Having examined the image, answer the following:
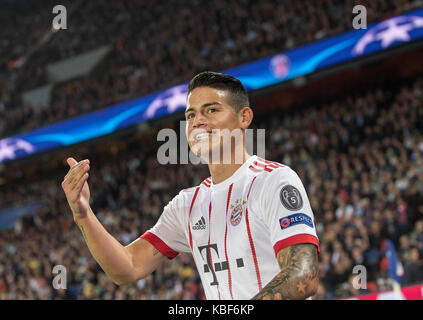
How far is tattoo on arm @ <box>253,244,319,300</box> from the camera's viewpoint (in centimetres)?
180

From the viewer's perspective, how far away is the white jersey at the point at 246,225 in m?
2.01

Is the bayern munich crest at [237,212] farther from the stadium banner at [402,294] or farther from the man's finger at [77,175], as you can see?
the stadium banner at [402,294]

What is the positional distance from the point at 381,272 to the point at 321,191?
269 centimetres

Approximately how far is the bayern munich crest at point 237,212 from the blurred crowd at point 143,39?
11105mm

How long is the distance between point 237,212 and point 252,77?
12173 mm

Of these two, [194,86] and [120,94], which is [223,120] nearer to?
[194,86]

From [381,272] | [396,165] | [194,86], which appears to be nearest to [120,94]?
[396,165]

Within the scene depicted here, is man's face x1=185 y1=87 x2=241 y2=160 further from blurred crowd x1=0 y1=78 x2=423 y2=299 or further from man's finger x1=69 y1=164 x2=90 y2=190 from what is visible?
blurred crowd x1=0 y1=78 x2=423 y2=299

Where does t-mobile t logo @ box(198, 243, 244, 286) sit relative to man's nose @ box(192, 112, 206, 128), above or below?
below

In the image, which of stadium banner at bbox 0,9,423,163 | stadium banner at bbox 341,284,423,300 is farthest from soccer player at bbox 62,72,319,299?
stadium banner at bbox 0,9,423,163

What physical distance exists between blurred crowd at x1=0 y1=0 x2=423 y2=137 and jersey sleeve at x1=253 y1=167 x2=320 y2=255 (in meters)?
11.2

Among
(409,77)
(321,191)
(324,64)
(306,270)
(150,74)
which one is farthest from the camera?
(150,74)

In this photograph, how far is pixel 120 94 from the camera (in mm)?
17562

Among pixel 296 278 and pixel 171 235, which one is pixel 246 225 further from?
pixel 171 235
